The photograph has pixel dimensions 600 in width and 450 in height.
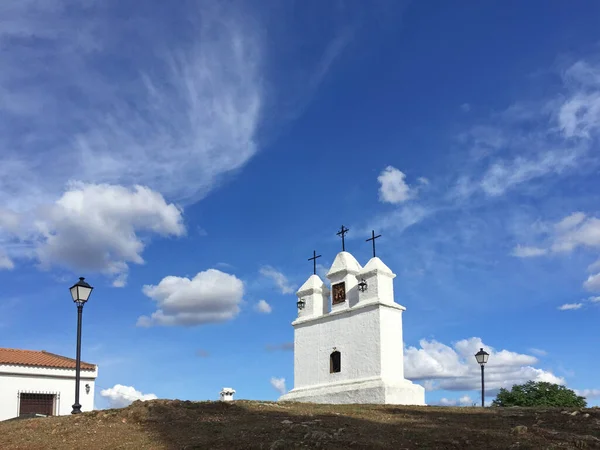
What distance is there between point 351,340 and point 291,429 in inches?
496

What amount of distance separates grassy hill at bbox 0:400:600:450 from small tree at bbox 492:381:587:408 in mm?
20471

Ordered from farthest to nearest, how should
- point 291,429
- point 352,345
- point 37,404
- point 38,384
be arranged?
1. point 38,384
2. point 37,404
3. point 352,345
4. point 291,429

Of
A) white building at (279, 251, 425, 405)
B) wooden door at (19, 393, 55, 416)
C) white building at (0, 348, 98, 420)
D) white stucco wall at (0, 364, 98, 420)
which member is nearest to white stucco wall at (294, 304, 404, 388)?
white building at (279, 251, 425, 405)

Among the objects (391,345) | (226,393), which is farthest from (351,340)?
(226,393)

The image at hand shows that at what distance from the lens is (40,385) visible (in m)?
26.5

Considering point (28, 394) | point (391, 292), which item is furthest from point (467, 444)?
point (28, 394)

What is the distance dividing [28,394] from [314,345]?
12414 mm

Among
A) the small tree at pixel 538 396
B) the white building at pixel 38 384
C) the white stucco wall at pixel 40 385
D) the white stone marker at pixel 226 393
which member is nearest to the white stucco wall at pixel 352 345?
the white stone marker at pixel 226 393

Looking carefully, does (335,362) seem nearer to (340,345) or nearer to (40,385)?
(340,345)

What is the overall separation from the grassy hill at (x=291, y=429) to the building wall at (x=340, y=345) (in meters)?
6.44

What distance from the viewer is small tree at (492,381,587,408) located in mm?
36781

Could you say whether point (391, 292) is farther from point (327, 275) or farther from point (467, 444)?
point (467, 444)

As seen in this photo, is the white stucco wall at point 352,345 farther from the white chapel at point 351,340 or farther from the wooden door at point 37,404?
the wooden door at point 37,404

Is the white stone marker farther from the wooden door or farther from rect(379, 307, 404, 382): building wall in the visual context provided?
the wooden door
